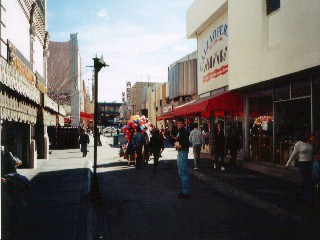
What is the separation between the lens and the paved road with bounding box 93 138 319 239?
22.8 feet

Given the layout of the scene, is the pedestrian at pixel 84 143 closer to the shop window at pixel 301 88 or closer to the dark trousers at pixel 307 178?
the shop window at pixel 301 88

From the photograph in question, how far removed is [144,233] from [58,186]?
578 cm

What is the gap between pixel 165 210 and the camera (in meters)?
8.93

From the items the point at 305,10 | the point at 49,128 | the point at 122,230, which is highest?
the point at 305,10

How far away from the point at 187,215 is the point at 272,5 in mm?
8537

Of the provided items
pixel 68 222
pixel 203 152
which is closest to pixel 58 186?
pixel 68 222

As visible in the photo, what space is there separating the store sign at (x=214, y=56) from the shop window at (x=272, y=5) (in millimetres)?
4941

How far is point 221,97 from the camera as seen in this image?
1736 centimetres

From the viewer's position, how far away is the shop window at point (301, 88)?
12.4 m

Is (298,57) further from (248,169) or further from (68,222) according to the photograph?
(68,222)

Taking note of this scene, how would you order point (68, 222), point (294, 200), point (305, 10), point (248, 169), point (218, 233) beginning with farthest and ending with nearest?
point (248, 169), point (305, 10), point (294, 200), point (68, 222), point (218, 233)

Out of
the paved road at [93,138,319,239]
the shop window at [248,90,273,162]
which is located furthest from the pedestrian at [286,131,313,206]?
the shop window at [248,90,273,162]

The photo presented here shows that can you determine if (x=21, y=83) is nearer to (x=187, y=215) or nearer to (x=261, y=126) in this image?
(x=187, y=215)

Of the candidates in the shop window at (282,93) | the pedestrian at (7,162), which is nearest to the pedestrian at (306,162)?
the shop window at (282,93)
